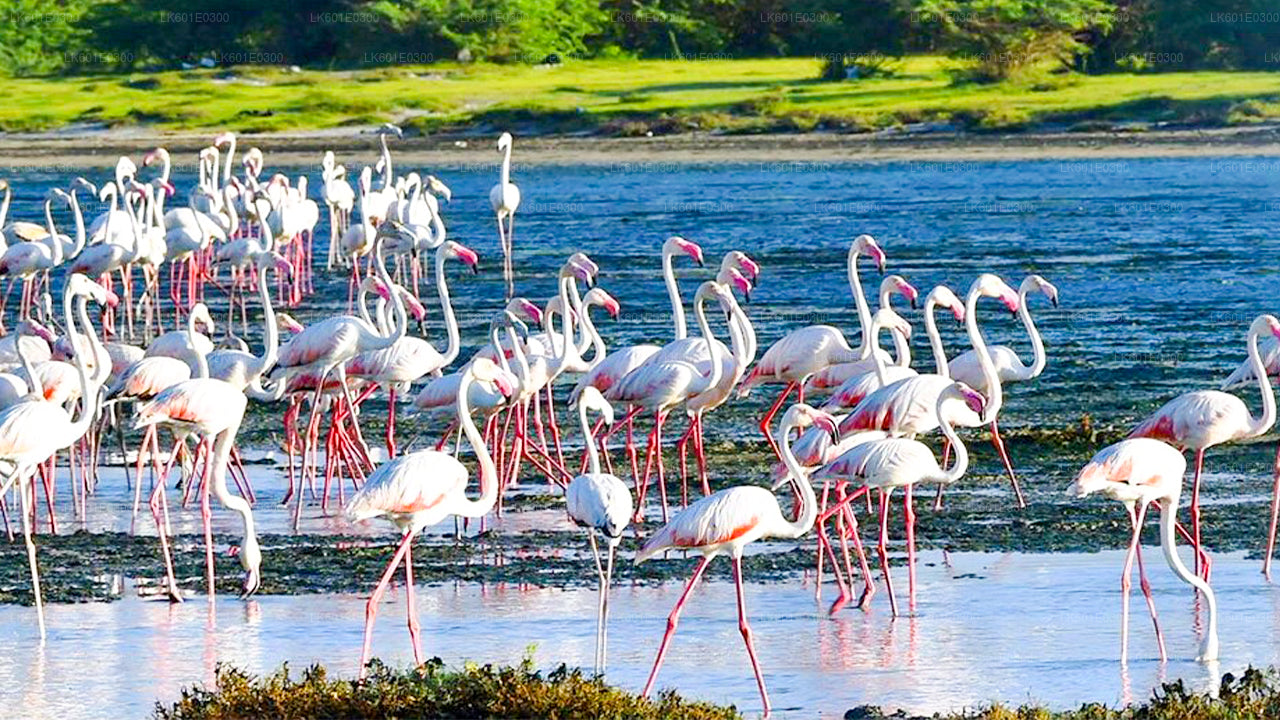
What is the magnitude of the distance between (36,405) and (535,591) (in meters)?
2.25

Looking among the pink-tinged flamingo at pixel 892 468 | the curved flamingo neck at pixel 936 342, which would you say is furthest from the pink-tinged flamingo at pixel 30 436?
the curved flamingo neck at pixel 936 342

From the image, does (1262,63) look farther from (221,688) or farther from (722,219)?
(221,688)

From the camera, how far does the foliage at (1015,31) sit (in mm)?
45438

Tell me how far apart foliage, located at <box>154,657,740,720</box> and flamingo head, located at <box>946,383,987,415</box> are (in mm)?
2385

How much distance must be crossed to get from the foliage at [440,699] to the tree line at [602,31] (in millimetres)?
40264

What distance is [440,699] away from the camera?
7.56m

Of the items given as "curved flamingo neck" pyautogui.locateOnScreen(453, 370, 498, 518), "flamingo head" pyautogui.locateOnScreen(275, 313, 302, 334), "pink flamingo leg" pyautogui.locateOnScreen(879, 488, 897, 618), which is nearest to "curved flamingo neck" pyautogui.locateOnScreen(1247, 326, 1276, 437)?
"pink flamingo leg" pyautogui.locateOnScreen(879, 488, 897, 618)

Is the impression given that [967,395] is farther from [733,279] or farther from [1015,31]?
[1015,31]

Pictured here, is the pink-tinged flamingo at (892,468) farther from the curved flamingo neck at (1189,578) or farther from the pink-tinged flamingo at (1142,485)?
the curved flamingo neck at (1189,578)

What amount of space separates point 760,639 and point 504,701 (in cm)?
190

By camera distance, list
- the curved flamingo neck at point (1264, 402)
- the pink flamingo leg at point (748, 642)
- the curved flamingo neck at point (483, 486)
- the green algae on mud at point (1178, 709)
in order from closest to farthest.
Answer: the green algae on mud at point (1178, 709)
the pink flamingo leg at point (748, 642)
the curved flamingo neck at point (483, 486)
the curved flamingo neck at point (1264, 402)

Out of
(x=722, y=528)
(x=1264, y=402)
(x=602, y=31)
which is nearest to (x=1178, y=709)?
(x=722, y=528)

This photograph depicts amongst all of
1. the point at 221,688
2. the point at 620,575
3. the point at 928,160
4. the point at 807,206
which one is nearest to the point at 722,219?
the point at 807,206

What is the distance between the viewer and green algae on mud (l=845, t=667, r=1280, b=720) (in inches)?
287
